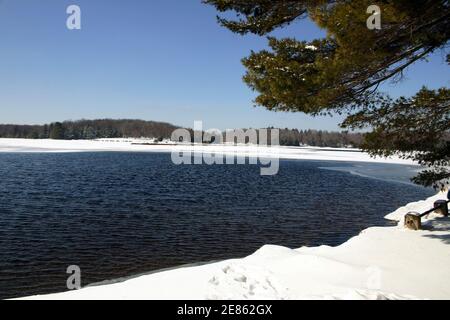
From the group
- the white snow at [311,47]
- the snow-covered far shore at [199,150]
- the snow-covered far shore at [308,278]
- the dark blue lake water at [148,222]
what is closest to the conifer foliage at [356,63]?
the white snow at [311,47]

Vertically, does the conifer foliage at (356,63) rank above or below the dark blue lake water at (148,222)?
above

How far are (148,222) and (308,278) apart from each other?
10987 millimetres

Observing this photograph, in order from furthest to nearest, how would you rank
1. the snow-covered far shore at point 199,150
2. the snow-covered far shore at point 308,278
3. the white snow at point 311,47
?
the snow-covered far shore at point 199,150 → the white snow at point 311,47 → the snow-covered far shore at point 308,278

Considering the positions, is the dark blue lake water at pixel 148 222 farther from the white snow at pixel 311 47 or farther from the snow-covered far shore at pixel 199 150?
the snow-covered far shore at pixel 199 150

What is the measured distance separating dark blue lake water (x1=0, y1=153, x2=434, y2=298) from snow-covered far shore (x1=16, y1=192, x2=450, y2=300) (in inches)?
136

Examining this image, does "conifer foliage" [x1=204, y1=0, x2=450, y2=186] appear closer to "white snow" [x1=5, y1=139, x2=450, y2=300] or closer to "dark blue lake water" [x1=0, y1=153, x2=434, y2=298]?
→ "white snow" [x1=5, y1=139, x2=450, y2=300]

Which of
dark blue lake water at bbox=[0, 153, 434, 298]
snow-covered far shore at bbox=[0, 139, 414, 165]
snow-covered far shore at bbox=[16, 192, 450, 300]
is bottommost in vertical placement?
dark blue lake water at bbox=[0, 153, 434, 298]

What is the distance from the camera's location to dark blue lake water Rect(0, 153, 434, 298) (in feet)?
37.6

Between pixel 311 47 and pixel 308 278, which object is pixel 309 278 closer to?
pixel 308 278

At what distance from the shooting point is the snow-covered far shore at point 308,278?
21.5 feet

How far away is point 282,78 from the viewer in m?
8.84

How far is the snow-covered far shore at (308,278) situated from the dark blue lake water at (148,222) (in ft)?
11.4

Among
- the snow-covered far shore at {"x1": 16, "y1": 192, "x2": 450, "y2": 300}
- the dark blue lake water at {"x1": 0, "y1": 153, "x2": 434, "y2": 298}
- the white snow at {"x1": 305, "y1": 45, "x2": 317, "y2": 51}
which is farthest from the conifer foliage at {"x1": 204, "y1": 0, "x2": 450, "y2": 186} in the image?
the dark blue lake water at {"x1": 0, "y1": 153, "x2": 434, "y2": 298}
